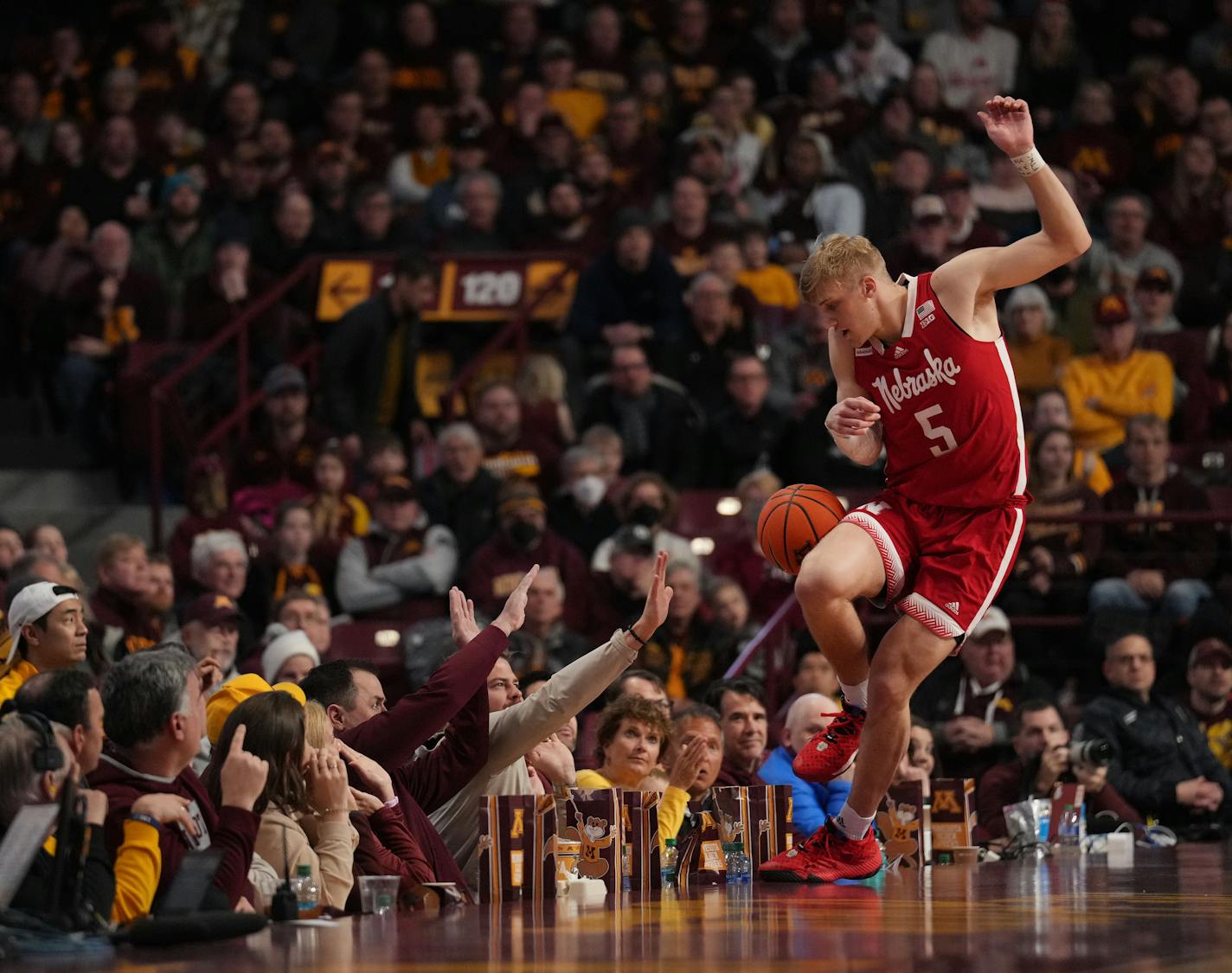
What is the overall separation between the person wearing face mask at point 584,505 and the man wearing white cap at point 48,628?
18.3 feet

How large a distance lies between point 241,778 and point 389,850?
92cm

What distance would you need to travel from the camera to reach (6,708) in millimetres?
5715

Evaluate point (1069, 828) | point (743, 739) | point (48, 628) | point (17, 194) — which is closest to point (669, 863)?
point (743, 739)

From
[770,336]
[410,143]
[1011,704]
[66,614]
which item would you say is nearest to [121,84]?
[410,143]

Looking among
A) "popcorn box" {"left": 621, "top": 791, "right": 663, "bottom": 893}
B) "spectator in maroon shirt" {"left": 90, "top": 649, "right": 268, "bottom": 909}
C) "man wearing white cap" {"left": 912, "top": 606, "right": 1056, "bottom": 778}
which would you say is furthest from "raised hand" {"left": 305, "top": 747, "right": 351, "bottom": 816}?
"man wearing white cap" {"left": 912, "top": 606, "right": 1056, "bottom": 778}

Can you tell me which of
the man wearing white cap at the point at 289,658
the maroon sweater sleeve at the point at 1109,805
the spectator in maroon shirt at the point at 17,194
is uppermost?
the spectator in maroon shirt at the point at 17,194

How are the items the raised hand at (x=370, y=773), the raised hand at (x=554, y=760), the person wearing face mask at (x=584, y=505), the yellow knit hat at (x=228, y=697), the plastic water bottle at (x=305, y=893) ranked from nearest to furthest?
1. the plastic water bottle at (x=305, y=893)
2. the raised hand at (x=370, y=773)
3. the yellow knit hat at (x=228, y=697)
4. the raised hand at (x=554, y=760)
5. the person wearing face mask at (x=584, y=505)

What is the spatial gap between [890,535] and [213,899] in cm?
262

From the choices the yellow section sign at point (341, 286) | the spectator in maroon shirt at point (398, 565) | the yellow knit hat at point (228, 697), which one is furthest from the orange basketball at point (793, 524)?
the yellow section sign at point (341, 286)

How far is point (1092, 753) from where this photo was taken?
947 centimetres

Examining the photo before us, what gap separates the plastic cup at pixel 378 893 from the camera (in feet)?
19.4

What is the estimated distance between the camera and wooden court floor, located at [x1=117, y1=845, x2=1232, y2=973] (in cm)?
461

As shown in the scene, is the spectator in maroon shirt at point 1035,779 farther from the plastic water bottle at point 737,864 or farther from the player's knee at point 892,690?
the player's knee at point 892,690

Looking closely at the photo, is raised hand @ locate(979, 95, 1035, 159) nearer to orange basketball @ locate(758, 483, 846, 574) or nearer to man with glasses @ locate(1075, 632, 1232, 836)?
orange basketball @ locate(758, 483, 846, 574)
